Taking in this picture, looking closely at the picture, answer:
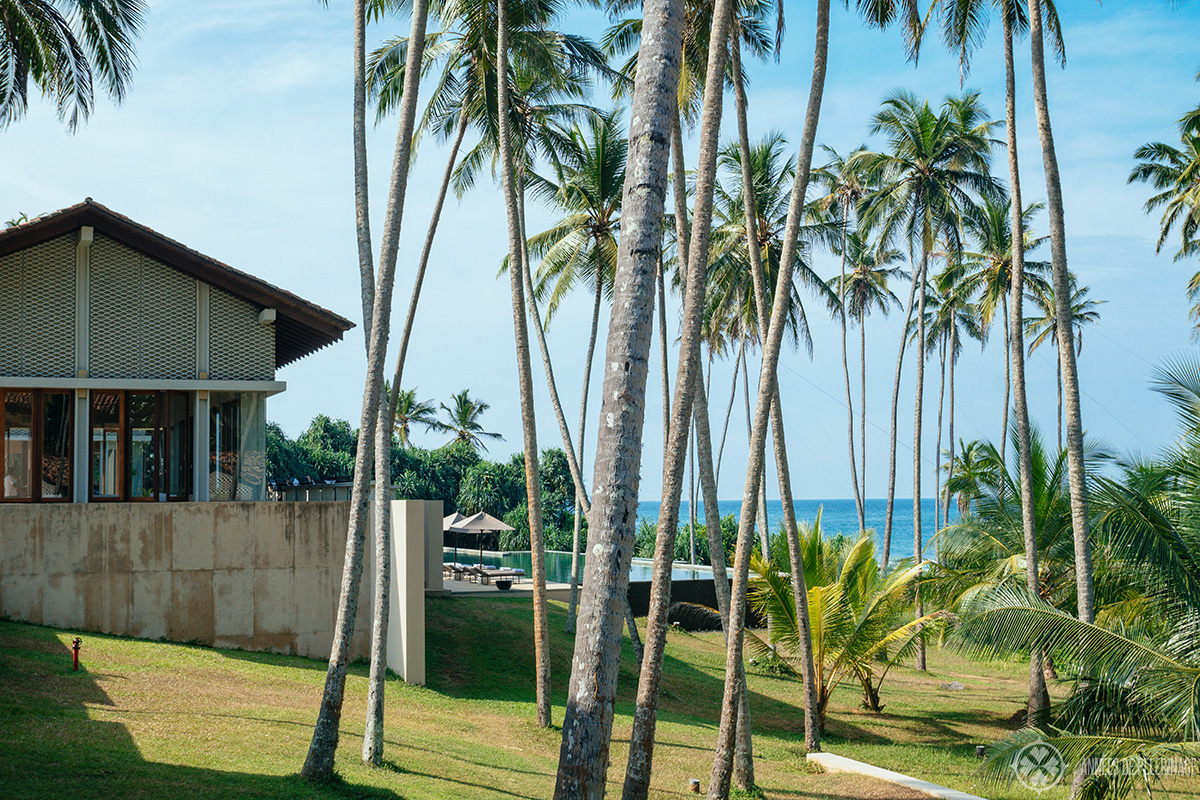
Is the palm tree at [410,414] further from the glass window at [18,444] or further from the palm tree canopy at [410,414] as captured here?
the glass window at [18,444]

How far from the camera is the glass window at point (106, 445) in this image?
17.3 metres

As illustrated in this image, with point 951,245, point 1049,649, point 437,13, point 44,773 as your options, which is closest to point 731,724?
point 1049,649

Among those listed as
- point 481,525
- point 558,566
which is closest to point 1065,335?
point 558,566

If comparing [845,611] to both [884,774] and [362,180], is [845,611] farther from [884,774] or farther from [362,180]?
[362,180]

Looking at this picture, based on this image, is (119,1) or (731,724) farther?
(119,1)

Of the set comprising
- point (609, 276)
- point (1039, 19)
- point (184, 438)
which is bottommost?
point (184, 438)

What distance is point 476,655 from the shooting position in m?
17.8

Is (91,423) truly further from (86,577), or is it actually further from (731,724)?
(731,724)

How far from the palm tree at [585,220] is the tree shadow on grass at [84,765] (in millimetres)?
11043

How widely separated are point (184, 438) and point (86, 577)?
428 cm

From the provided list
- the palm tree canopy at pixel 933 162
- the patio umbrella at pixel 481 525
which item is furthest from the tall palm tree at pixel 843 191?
the patio umbrella at pixel 481 525

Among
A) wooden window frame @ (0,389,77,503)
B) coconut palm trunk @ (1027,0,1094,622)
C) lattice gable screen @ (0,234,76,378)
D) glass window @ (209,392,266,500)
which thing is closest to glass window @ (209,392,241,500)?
glass window @ (209,392,266,500)

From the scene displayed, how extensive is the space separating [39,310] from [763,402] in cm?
1377

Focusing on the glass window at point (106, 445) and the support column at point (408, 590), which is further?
the glass window at point (106, 445)
